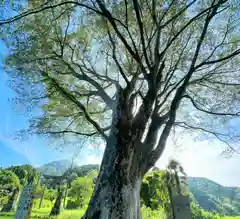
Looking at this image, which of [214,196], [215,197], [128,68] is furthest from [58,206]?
[214,196]

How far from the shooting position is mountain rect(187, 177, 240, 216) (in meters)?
54.9

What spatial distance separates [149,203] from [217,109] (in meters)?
12.8

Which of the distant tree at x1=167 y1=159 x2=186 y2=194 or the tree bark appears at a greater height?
the distant tree at x1=167 y1=159 x2=186 y2=194

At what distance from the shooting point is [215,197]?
63.6m

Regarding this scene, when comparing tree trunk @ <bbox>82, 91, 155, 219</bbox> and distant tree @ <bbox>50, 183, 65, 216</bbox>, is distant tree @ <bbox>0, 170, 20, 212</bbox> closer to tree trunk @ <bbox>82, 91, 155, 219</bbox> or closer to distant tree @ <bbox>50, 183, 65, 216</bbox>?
distant tree @ <bbox>50, 183, 65, 216</bbox>

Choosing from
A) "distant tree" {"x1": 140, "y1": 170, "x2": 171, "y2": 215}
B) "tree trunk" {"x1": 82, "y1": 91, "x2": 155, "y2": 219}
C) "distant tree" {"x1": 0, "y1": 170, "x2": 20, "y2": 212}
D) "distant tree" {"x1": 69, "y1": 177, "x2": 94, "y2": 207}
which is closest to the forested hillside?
"distant tree" {"x1": 0, "y1": 170, "x2": 20, "y2": 212}

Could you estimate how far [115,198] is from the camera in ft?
8.95

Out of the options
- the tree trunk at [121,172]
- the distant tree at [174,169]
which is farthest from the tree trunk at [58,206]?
the tree trunk at [121,172]

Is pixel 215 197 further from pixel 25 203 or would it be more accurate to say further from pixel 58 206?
pixel 25 203

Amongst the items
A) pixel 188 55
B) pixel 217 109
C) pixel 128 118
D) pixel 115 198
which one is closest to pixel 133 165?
pixel 115 198

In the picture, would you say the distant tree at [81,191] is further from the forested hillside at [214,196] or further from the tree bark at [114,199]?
the forested hillside at [214,196]

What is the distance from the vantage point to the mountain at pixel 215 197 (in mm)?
54938

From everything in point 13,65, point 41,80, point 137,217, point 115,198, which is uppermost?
point 13,65

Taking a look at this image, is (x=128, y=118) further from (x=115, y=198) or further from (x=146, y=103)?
(x=115, y=198)
